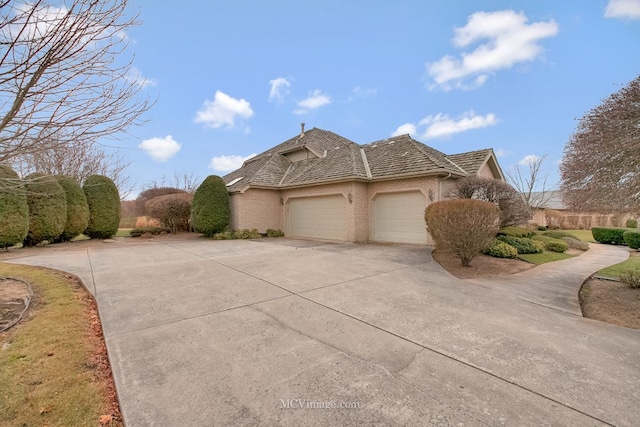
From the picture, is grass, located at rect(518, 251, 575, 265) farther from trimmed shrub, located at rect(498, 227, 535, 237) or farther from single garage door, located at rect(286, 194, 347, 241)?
single garage door, located at rect(286, 194, 347, 241)

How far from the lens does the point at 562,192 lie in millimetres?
6906

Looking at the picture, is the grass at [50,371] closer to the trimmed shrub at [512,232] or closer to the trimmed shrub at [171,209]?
the trimmed shrub at [512,232]

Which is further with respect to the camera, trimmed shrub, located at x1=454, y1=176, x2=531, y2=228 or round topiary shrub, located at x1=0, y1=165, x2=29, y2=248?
round topiary shrub, located at x1=0, y1=165, x2=29, y2=248

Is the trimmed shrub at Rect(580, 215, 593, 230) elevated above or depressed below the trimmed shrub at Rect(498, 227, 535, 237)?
below

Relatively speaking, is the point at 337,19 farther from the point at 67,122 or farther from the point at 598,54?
the point at 67,122

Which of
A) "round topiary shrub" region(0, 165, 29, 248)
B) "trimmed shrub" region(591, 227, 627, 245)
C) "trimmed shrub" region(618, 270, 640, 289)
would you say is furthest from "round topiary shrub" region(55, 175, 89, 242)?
"trimmed shrub" region(591, 227, 627, 245)

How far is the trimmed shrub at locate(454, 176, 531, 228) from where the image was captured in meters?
11.0

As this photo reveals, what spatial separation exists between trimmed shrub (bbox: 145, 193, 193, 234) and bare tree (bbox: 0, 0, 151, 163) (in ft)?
52.3

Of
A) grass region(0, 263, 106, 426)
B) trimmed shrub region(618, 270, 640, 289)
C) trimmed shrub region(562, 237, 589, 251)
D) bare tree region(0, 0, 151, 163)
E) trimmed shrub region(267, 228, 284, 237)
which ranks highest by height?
bare tree region(0, 0, 151, 163)

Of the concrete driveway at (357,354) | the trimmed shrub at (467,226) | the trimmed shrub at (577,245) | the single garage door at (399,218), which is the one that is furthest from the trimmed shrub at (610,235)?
the concrete driveway at (357,354)

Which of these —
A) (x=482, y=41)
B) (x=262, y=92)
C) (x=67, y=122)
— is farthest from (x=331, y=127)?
(x=67, y=122)

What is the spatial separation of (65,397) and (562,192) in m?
9.36

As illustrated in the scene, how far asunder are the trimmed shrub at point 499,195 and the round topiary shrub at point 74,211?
56.7 ft

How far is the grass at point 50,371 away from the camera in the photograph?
7.64 feet
